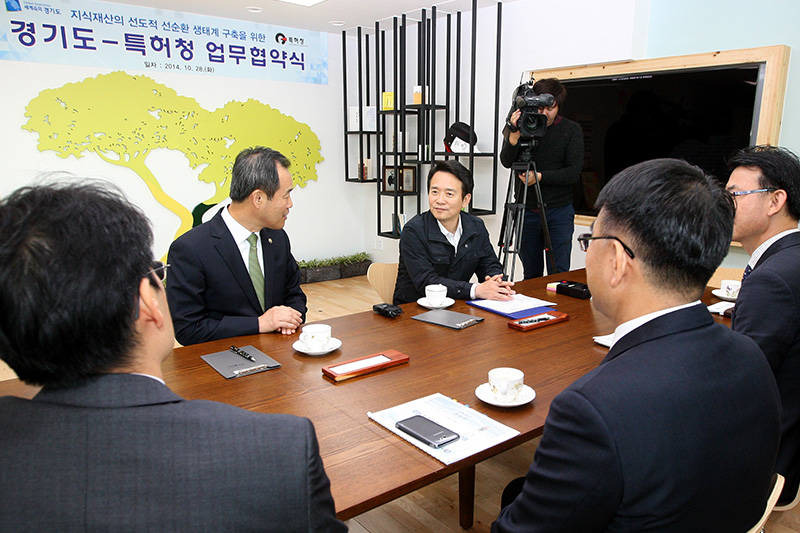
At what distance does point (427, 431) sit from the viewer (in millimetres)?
1212

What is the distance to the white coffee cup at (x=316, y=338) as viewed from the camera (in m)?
1.68

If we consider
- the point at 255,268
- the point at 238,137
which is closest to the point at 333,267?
the point at 238,137

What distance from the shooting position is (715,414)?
2.81 ft

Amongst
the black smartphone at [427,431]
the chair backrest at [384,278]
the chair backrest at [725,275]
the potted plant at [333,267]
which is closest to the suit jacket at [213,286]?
the chair backrest at [384,278]

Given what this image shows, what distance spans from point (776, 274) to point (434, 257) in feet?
4.66

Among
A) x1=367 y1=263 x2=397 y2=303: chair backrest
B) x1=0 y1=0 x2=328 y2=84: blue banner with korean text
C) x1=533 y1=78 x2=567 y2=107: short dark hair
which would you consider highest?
x1=0 y1=0 x2=328 y2=84: blue banner with korean text

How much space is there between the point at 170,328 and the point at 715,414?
874 mm

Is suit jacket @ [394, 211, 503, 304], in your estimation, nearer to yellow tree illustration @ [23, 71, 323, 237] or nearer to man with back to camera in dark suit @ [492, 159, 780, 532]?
man with back to camera in dark suit @ [492, 159, 780, 532]

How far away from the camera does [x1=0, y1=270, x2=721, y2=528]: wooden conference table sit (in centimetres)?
110

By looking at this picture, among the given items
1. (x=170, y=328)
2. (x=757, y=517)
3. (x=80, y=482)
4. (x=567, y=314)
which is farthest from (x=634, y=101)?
(x=80, y=482)

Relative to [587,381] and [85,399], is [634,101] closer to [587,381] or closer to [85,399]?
[587,381]

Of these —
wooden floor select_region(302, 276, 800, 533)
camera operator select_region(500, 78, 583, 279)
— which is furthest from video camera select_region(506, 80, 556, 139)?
wooden floor select_region(302, 276, 800, 533)

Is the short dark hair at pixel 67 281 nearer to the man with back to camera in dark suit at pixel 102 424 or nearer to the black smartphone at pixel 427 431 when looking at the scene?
the man with back to camera in dark suit at pixel 102 424

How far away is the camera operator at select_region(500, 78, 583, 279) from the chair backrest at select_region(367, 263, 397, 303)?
4.26 feet
